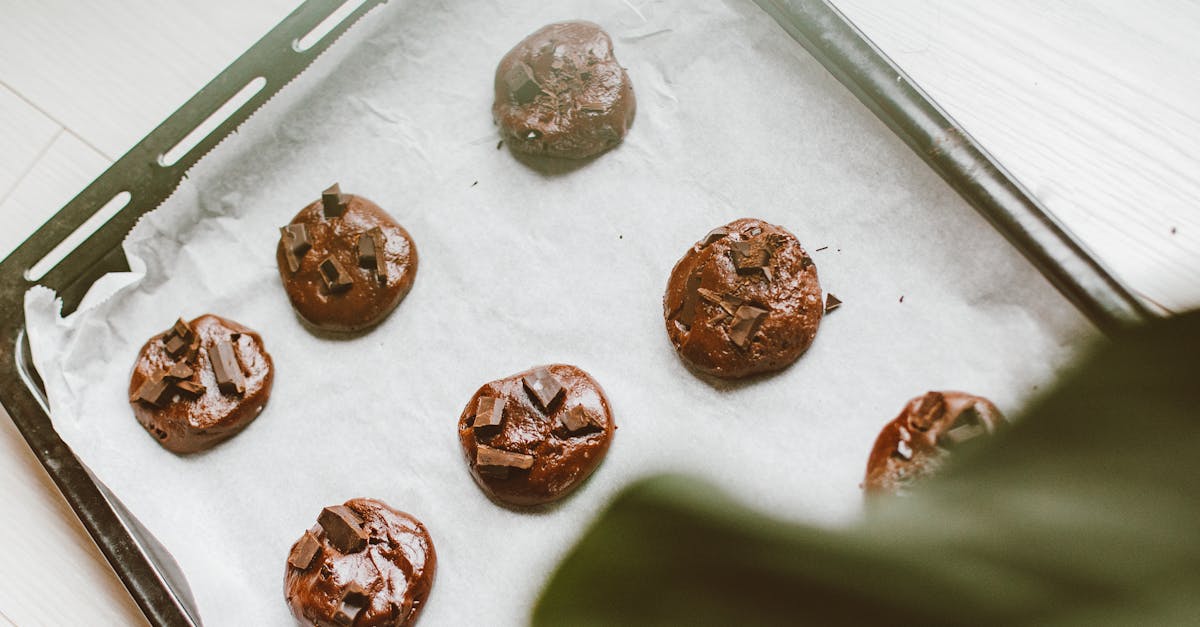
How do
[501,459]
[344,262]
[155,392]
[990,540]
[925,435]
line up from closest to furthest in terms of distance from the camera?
[990,540]
[925,435]
[501,459]
[155,392]
[344,262]

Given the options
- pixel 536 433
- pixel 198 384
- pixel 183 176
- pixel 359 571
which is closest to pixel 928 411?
pixel 536 433

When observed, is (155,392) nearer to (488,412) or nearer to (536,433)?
(488,412)

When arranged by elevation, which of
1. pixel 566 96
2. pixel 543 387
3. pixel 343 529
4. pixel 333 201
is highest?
pixel 566 96

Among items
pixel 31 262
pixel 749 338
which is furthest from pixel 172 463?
pixel 749 338

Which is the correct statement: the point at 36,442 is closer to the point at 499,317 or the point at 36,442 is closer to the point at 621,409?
the point at 499,317

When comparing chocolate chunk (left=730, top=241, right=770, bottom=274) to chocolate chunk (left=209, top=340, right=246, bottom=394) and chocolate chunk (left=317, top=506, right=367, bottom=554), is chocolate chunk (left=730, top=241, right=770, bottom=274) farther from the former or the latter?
chocolate chunk (left=209, top=340, right=246, bottom=394)

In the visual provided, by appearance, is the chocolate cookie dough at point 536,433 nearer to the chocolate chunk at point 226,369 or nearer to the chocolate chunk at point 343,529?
the chocolate chunk at point 343,529
